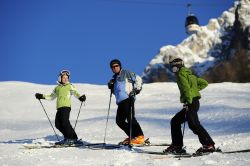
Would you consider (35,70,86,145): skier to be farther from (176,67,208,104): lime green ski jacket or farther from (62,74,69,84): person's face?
(176,67,208,104): lime green ski jacket

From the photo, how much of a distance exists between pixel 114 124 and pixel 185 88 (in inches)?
253

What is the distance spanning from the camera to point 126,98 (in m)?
9.09

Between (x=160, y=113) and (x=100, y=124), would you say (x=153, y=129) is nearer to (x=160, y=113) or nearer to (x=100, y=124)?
(x=100, y=124)

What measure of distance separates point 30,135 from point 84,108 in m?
5.90

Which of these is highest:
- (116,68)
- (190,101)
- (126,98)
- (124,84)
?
(116,68)

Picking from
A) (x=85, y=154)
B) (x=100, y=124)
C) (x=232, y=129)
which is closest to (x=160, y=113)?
(x=100, y=124)

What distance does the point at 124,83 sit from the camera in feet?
29.9

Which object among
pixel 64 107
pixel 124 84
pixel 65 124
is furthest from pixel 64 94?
pixel 124 84

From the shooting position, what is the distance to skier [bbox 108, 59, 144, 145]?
908 centimetres

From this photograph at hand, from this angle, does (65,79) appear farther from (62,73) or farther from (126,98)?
(126,98)

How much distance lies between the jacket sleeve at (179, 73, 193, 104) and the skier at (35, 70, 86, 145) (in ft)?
7.90

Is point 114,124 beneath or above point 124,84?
above

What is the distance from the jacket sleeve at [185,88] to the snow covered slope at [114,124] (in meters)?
0.96

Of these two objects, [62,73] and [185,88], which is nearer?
[185,88]
